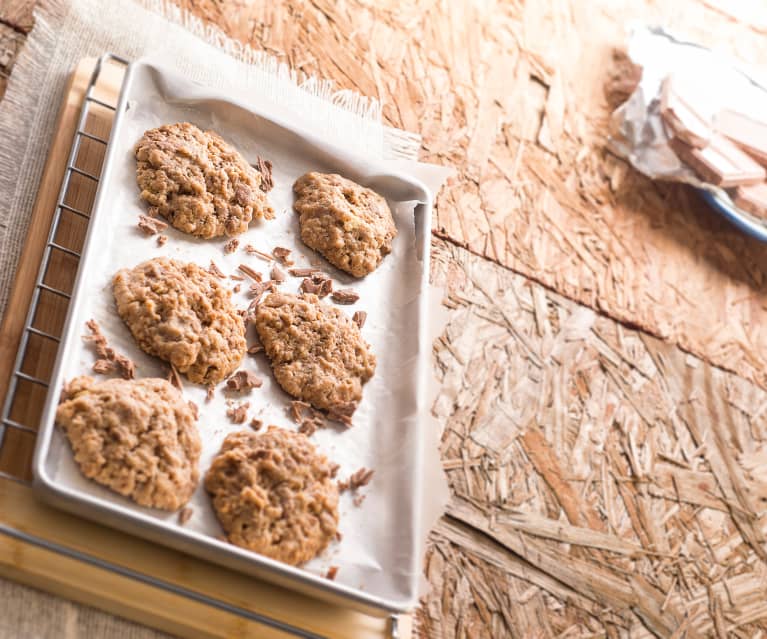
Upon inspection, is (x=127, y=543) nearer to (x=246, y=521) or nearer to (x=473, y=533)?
(x=246, y=521)

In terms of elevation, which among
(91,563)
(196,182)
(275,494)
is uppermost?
(196,182)

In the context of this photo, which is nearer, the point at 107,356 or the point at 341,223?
the point at 107,356

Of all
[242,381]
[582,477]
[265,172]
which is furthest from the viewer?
[582,477]

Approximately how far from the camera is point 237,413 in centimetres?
118

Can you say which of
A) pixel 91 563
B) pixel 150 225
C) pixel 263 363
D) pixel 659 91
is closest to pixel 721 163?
pixel 659 91

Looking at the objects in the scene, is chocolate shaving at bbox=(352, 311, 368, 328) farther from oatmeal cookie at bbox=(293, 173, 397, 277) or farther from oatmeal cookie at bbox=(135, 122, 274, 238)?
oatmeal cookie at bbox=(135, 122, 274, 238)

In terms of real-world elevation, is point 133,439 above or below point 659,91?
below

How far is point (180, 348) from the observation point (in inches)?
45.8

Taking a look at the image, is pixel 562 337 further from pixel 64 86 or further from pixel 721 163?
pixel 64 86

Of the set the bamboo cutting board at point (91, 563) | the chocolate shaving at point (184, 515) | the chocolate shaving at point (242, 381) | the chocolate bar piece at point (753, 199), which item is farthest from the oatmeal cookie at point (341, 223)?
the chocolate bar piece at point (753, 199)

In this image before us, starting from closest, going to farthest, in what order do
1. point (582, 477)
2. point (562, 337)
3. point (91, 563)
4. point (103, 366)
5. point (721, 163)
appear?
point (91, 563) < point (103, 366) < point (582, 477) < point (562, 337) < point (721, 163)

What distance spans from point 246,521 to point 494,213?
103 centimetres

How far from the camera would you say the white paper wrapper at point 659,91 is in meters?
1.99

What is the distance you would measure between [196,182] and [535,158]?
0.97 metres
